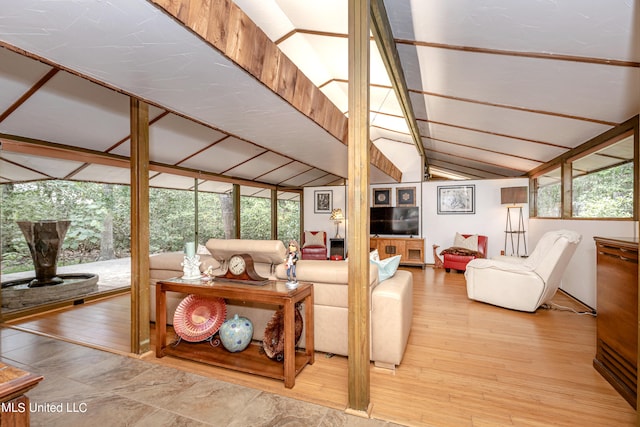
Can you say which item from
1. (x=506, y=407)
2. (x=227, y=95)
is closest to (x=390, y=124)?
(x=227, y=95)

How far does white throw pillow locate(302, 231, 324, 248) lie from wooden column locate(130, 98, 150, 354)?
17.1 ft

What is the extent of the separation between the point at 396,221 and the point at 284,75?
5.54 metres

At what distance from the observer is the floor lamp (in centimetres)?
577

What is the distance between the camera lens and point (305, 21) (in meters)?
2.46

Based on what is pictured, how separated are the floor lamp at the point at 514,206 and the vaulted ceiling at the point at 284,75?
976mm

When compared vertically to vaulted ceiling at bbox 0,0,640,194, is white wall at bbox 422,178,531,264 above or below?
below

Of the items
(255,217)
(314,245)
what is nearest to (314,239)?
(314,245)

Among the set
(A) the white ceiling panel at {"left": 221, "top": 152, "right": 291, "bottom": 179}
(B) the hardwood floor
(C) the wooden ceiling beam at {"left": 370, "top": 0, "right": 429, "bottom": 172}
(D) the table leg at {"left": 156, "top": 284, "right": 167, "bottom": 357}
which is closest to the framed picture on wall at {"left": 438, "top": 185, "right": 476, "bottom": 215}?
(B) the hardwood floor

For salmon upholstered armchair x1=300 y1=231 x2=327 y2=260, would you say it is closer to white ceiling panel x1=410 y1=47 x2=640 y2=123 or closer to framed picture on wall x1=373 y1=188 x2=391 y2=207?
framed picture on wall x1=373 y1=188 x2=391 y2=207

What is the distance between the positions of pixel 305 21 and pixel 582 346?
12.6 ft

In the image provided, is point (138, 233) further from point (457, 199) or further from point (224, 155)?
point (457, 199)

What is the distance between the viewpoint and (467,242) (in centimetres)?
625

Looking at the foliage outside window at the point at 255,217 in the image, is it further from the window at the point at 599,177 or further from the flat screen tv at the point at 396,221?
the window at the point at 599,177

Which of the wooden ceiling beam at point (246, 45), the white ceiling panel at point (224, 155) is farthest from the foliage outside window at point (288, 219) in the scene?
the wooden ceiling beam at point (246, 45)
